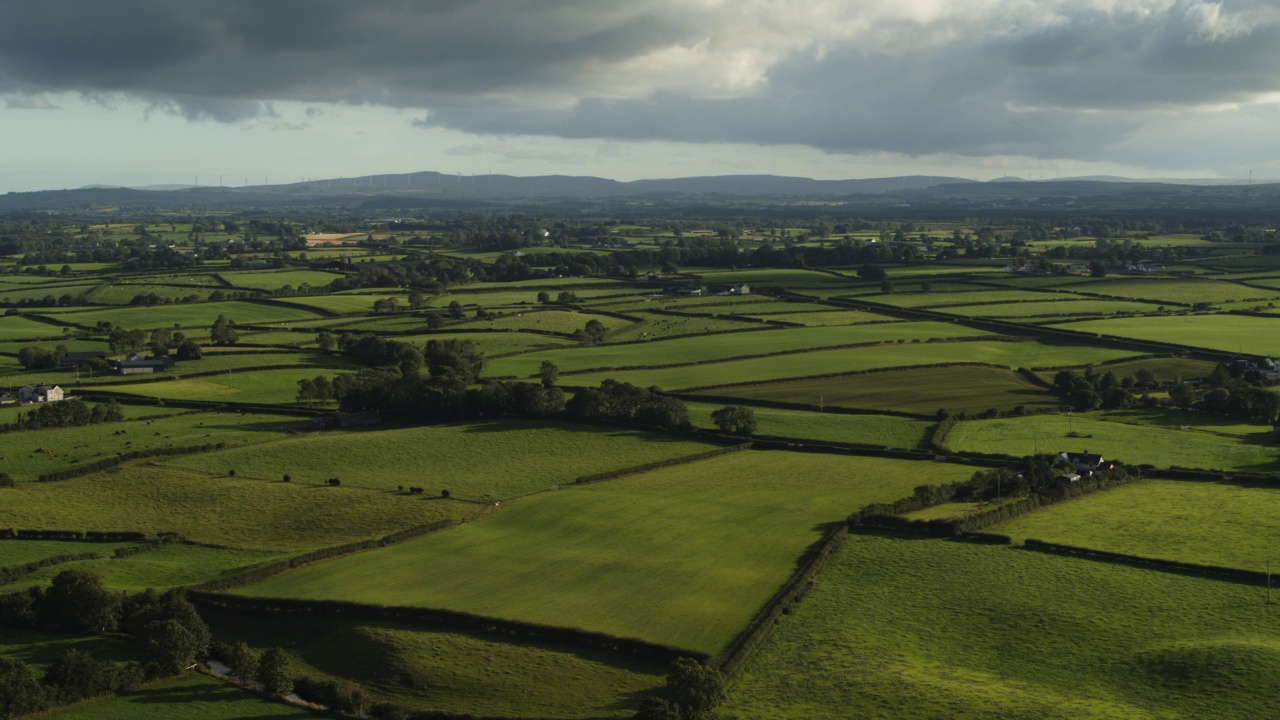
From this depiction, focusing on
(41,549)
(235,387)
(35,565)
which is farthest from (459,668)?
(235,387)

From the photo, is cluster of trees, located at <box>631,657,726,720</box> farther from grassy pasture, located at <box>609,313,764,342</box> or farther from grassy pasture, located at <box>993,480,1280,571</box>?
grassy pasture, located at <box>609,313,764,342</box>

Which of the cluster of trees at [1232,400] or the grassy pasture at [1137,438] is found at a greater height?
the cluster of trees at [1232,400]

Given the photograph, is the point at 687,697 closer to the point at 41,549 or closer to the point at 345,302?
the point at 41,549

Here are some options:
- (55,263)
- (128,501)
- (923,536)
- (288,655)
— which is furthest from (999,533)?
(55,263)

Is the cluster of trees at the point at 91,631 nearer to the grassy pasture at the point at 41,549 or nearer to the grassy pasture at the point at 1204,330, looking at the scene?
the grassy pasture at the point at 41,549

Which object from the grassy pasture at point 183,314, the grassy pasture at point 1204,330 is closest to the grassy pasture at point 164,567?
the grassy pasture at point 183,314

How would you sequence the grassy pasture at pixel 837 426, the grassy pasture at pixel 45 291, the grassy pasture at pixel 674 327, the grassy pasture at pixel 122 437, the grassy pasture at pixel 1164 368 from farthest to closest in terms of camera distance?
the grassy pasture at pixel 45 291, the grassy pasture at pixel 674 327, the grassy pasture at pixel 1164 368, the grassy pasture at pixel 837 426, the grassy pasture at pixel 122 437
